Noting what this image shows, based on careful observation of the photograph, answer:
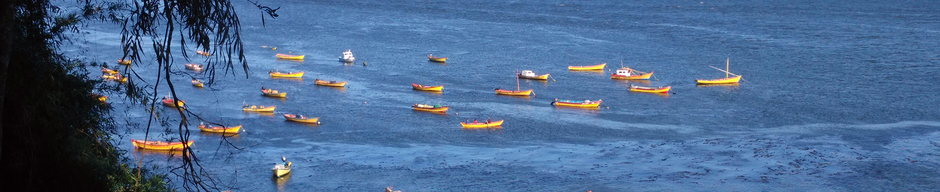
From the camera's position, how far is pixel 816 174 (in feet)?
103

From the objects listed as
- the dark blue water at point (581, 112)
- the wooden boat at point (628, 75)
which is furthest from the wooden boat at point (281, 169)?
the wooden boat at point (628, 75)

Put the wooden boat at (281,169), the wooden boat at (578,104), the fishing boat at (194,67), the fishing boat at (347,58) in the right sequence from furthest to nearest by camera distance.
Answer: the fishing boat at (347,58) → the fishing boat at (194,67) → the wooden boat at (578,104) → the wooden boat at (281,169)

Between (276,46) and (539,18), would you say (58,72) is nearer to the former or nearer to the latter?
(276,46)

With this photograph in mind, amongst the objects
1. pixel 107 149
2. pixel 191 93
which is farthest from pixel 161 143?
pixel 107 149

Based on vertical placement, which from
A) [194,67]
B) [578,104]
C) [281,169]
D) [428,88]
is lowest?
[578,104]

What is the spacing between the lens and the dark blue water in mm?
30938

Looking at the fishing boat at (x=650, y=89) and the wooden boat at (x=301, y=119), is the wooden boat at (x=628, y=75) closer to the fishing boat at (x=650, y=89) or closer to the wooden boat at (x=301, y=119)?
the fishing boat at (x=650, y=89)

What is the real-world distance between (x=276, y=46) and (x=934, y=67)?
4075 cm

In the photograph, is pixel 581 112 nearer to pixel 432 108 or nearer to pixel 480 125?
pixel 480 125

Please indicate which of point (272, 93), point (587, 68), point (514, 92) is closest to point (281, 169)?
point (272, 93)

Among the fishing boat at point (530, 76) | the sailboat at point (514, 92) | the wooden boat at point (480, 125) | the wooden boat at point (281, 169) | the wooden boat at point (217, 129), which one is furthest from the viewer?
the fishing boat at point (530, 76)

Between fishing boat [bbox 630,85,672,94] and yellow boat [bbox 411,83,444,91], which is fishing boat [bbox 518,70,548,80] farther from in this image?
yellow boat [bbox 411,83,444,91]

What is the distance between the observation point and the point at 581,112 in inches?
1646

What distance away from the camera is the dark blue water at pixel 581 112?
3094cm
